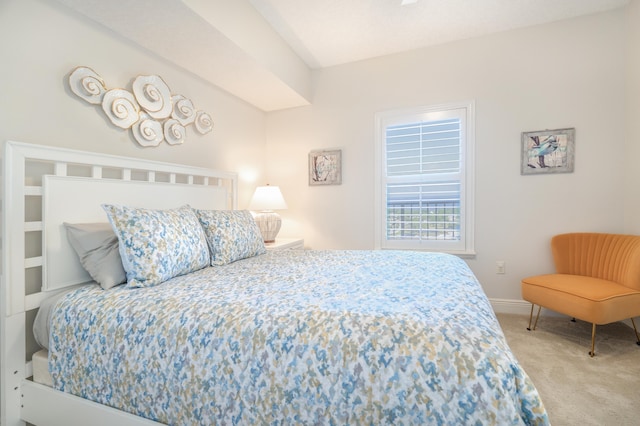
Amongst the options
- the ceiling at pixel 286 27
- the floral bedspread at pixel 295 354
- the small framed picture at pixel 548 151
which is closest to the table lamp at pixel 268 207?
the ceiling at pixel 286 27

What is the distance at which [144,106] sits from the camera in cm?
203

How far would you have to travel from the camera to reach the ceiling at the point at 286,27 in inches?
72.1

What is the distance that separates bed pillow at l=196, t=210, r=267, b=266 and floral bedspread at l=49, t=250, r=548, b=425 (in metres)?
0.54

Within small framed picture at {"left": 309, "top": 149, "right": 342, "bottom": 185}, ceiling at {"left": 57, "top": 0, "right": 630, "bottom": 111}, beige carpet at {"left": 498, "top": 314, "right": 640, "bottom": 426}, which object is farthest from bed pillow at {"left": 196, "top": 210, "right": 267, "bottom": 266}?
beige carpet at {"left": 498, "top": 314, "right": 640, "bottom": 426}

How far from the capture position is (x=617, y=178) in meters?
2.45

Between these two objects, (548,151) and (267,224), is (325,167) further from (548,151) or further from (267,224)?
(548,151)

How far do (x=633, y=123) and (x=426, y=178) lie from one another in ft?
5.15

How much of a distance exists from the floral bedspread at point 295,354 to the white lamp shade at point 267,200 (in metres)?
1.73

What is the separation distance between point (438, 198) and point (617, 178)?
138 centimetres

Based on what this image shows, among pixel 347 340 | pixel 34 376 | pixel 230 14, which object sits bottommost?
pixel 34 376

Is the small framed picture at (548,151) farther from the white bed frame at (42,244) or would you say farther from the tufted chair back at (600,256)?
the white bed frame at (42,244)

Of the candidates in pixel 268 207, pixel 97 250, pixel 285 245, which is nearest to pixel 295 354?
pixel 97 250

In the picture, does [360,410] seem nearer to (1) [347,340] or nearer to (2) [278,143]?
(1) [347,340]

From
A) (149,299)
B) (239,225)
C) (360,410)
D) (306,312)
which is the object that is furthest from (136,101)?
(360,410)
